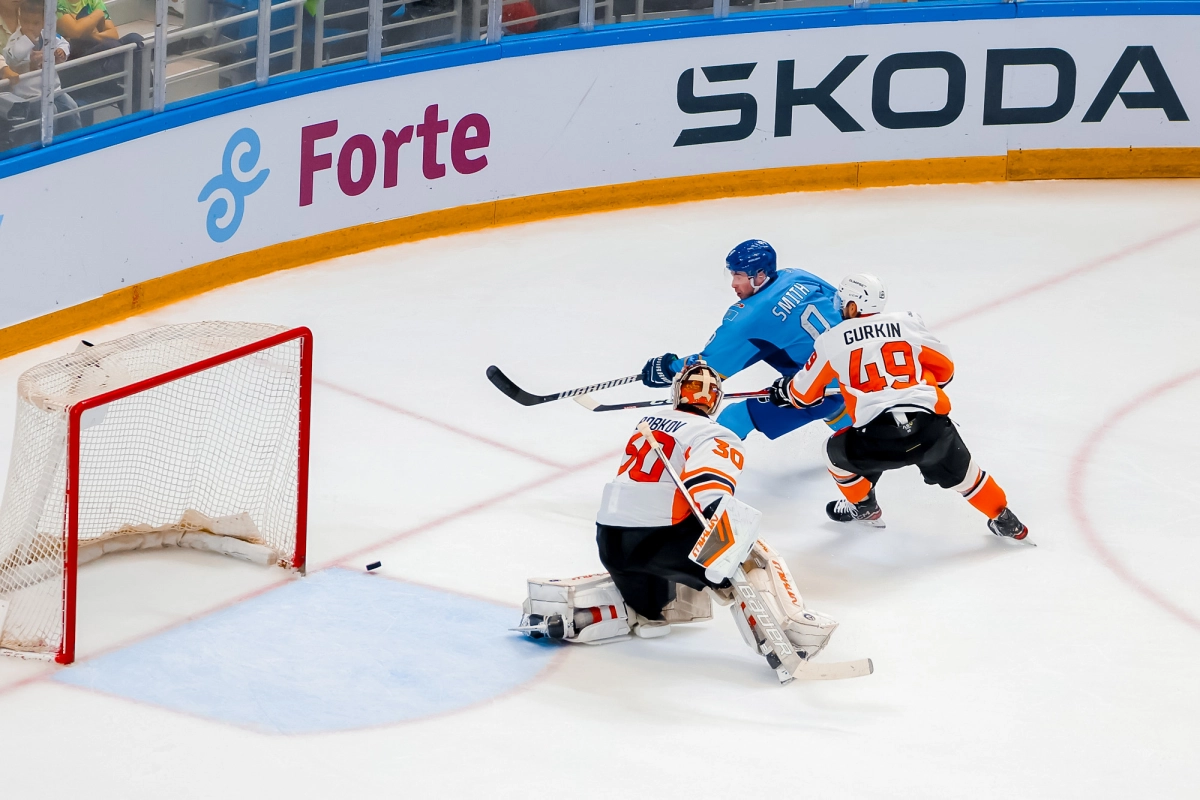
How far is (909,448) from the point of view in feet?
17.9

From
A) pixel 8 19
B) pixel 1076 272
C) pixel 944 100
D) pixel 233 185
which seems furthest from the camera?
pixel 944 100

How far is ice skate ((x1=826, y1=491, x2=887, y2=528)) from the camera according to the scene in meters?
5.86

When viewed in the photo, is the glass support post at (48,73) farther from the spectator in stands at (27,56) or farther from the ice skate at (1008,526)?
the ice skate at (1008,526)

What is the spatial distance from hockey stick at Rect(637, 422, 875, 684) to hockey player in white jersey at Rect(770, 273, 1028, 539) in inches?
39.4

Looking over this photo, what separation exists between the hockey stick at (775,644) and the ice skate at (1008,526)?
3.90ft

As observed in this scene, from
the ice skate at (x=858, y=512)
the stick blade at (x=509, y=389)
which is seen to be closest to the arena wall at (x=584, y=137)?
the stick blade at (x=509, y=389)

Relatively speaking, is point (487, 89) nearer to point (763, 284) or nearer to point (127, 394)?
point (763, 284)

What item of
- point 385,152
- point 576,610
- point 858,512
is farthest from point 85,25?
point 858,512

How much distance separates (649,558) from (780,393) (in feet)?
4.01

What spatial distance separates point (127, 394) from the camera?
475cm

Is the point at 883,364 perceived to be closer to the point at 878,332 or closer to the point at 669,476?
the point at 878,332

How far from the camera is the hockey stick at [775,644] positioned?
4645 millimetres

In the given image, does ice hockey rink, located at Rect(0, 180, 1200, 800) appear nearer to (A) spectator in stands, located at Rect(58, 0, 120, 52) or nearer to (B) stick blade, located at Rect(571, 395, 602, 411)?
(B) stick blade, located at Rect(571, 395, 602, 411)

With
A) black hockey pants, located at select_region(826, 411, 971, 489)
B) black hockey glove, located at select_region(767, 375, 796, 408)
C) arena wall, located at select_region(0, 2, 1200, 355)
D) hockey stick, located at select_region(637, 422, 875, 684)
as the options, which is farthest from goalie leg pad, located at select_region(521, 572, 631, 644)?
arena wall, located at select_region(0, 2, 1200, 355)
